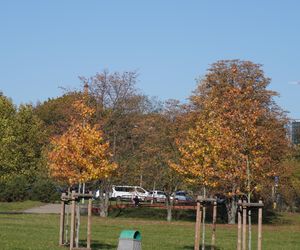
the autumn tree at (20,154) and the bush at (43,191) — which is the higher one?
the autumn tree at (20,154)

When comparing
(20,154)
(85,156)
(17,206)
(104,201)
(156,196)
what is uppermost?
(20,154)

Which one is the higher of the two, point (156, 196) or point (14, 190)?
point (156, 196)

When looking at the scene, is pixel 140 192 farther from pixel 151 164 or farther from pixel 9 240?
pixel 9 240

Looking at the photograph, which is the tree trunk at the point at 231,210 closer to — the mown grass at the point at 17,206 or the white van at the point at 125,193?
the mown grass at the point at 17,206

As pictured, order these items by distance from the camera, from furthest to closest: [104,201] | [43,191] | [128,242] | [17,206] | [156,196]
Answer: [156,196] < [43,191] < [17,206] < [104,201] < [128,242]

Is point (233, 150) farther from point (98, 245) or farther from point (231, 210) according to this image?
point (231, 210)

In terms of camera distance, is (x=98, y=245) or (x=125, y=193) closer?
(x=98, y=245)

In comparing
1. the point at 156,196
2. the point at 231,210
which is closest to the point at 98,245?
the point at 231,210

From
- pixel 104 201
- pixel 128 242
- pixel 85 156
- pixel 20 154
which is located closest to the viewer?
pixel 128 242

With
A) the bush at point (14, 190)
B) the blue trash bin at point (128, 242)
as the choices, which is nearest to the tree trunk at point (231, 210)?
the bush at point (14, 190)

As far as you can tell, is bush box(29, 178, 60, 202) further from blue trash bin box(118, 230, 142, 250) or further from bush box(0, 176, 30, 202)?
blue trash bin box(118, 230, 142, 250)

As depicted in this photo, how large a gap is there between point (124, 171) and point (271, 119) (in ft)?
38.8

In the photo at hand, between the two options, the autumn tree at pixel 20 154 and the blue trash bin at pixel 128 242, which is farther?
the autumn tree at pixel 20 154

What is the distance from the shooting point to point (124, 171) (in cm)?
5388
